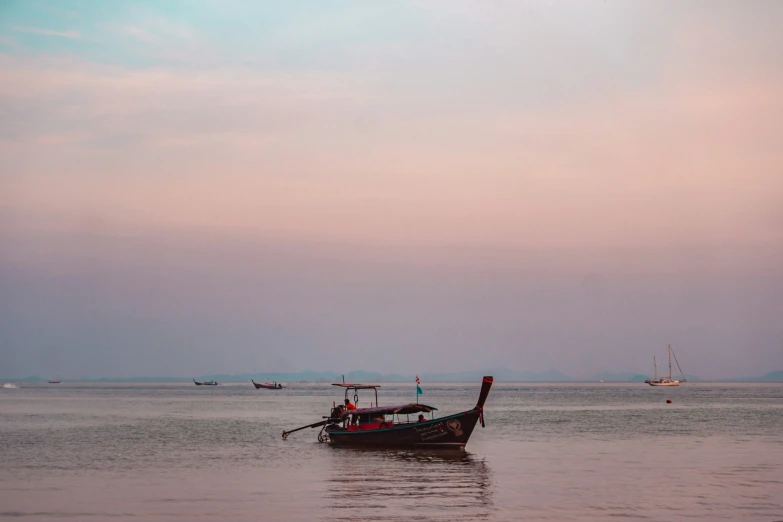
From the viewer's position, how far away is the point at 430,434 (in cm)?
4434

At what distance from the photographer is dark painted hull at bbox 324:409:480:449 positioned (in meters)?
43.9

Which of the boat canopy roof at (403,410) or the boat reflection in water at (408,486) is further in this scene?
the boat canopy roof at (403,410)

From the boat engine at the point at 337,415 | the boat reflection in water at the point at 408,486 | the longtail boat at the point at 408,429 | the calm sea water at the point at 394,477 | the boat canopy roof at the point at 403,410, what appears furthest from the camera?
the boat engine at the point at 337,415

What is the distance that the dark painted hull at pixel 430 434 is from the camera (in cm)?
4388

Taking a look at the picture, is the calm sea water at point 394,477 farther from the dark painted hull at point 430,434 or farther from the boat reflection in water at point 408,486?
the dark painted hull at point 430,434

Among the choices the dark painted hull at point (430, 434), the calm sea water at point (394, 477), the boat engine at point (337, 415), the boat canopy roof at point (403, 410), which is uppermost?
the boat canopy roof at point (403, 410)

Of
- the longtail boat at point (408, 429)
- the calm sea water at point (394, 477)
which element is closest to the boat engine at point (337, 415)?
the longtail boat at point (408, 429)

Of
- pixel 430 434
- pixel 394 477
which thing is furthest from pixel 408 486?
pixel 430 434

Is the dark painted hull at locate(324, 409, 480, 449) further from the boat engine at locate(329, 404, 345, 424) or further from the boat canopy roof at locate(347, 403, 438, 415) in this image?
the boat engine at locate(329, 404, 345, 424)

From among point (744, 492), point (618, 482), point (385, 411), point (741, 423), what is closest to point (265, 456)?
point (385, 411)

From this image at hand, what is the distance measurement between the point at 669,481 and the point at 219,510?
1699 centimetres

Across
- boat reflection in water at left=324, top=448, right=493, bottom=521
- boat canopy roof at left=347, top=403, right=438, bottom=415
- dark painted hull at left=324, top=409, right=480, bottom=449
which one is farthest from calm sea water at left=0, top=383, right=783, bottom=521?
boat canopy roof at left=347, top=403, right=438, bottom=415

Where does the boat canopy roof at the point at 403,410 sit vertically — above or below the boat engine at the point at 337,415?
above

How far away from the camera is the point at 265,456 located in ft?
145
